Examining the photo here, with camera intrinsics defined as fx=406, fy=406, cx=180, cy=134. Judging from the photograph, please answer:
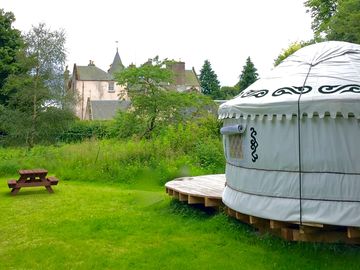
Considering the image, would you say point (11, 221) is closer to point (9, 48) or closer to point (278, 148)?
point (278, 148)

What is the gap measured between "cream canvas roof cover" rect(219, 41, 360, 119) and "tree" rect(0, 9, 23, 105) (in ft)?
52.8

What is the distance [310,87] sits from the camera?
395cm

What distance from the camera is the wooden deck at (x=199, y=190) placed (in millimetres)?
5196

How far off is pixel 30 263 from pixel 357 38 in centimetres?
1349

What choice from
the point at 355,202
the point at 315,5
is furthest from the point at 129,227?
the point at 315,5

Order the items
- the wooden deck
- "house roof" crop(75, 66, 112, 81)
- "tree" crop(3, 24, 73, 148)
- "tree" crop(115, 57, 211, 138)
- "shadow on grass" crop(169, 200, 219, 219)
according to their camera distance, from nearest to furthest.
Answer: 1. the wooden deck
2. "shadow on grass" crop(169, 200, 219, 219)
3. "tree" crop(115, 57, 211, 138)
4. "tree" crop(3, 24, 73, 148)
5. "house roof" crop(75, 66, 112, 81)

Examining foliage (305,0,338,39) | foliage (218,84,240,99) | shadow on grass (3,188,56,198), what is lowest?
shadow on grass (3,188,56,198)

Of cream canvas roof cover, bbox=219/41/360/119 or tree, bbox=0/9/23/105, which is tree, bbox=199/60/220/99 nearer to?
tree, bbox=0/9/23/105

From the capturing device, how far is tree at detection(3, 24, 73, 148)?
14.9 m

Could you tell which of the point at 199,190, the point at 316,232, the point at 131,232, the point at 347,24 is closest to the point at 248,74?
the point at 347,24

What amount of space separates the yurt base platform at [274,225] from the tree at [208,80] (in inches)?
1492

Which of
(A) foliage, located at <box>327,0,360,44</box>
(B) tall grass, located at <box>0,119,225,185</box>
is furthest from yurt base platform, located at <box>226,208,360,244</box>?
(A) foliage, located at <box>327,0,360,44</box>

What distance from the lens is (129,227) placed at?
5188 millimetres

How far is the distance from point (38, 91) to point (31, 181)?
7.94 metres
